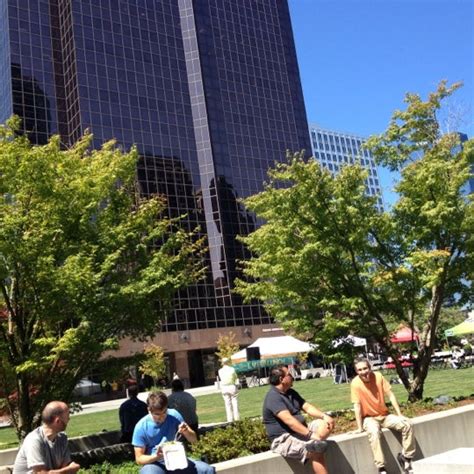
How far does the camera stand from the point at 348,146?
178375 millimetres

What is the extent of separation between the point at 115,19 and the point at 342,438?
7075 centimetres

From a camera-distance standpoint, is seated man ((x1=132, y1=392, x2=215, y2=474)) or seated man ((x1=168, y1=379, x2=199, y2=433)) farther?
seated man ((x1=168, y1=379, x2=199, y2=433))

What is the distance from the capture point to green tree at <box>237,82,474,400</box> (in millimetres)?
12227

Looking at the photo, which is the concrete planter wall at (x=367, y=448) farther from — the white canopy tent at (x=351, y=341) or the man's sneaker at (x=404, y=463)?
the white canopy tent at (x=351, y=341)

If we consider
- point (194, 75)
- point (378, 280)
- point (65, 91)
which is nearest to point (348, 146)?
point (194, 75)

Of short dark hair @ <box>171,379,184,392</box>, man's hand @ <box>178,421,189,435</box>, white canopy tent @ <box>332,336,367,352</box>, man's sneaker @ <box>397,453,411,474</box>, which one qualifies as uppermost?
white canopy tent @ <box>332,336,367,352</box>

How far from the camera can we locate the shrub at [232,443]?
7.21 meters

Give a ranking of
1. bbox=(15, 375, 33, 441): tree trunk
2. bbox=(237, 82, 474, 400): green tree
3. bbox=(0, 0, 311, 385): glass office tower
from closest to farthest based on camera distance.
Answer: bbox=(15, 375, 33, 441): tree trunk < bbox=(237, 82, 474, 400): green tree < bbox=(0, 0, 311, 385): glass office tower

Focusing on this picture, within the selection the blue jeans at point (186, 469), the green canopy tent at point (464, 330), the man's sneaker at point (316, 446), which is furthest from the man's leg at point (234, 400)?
the green canopy tent at point (464, 330)

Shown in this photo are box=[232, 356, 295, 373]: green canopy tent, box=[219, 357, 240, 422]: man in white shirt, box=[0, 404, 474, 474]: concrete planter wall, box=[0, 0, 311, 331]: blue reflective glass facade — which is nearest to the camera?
box=[0, 404, 474, 474]: concrete planter wall

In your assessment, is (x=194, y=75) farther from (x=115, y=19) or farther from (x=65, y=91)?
(x=65, y=91)

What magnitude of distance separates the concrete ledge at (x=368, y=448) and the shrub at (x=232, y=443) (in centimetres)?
78

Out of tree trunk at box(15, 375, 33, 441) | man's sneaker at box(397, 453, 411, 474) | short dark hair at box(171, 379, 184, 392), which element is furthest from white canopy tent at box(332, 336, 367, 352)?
tree trunk at box(15, 375, 33, 441)

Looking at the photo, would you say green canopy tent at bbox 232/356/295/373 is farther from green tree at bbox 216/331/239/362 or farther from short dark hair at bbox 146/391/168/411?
short dark hair at bbox 146/391/168/411
